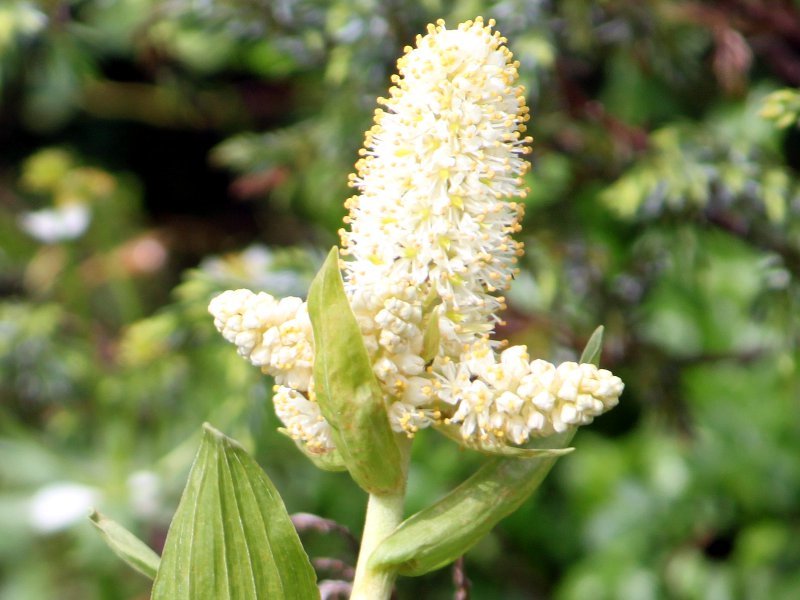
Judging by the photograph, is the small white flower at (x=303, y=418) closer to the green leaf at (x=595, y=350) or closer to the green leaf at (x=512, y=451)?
the green leaf at (x=512, y=451)

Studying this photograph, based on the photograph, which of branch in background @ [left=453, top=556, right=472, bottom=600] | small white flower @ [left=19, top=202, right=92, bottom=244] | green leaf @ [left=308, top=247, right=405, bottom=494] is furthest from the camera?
small white flower @ [left=19, top=202, right=92, bottom=244]

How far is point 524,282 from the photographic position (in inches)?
67.7

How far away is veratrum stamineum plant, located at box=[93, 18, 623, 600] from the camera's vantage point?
64 cm

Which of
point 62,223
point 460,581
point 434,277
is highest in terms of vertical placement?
point 62,223

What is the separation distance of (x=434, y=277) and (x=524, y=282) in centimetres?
107

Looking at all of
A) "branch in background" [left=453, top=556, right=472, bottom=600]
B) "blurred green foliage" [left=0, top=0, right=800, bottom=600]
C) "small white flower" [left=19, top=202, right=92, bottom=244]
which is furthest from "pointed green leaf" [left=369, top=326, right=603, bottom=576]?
"small white flower" [left=19, top=202, right=92, bottom=244]

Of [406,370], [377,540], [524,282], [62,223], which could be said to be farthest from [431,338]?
[62,223]

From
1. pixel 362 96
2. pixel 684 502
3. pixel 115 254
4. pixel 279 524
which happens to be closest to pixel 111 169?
pixel 115 254

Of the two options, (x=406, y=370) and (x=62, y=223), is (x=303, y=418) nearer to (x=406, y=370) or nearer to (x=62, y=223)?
(x=406, y=370)

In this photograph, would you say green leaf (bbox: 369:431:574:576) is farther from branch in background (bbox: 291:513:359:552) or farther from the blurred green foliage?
the blurred green foliage

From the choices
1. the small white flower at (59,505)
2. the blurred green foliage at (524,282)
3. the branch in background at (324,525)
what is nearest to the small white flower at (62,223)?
the blurred green foliage at (524,282)

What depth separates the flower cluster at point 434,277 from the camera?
643 mm

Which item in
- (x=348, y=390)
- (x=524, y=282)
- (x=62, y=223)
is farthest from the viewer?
(x=62, y=223)

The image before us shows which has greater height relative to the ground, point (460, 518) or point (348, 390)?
point (348, 390)
